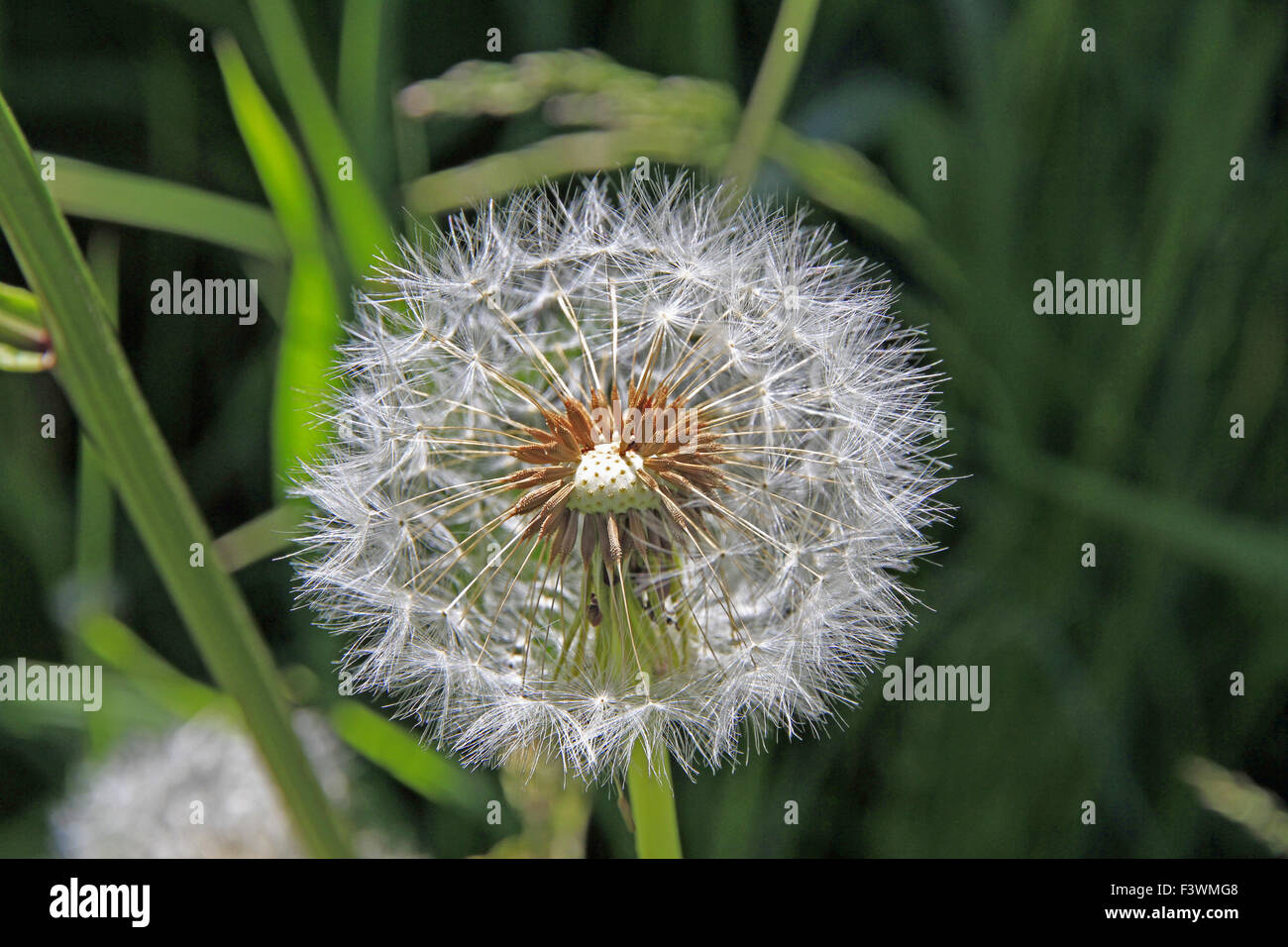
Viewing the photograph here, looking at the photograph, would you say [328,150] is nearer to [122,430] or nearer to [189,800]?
[122,430]

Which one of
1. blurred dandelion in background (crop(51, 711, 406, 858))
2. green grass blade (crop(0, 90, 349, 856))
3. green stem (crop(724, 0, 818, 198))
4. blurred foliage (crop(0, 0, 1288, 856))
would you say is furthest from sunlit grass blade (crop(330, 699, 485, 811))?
green stem (crop(724, 0, 818, 198))

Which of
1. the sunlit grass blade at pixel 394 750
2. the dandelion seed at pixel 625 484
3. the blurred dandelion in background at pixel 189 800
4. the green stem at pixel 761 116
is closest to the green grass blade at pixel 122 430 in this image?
the dandelion seed at pixel 625 484

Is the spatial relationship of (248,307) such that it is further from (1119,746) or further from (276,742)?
(1119,746)

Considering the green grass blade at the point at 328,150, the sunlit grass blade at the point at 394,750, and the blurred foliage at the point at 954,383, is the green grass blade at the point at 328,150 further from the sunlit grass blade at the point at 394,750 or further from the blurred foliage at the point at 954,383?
the sunlit grass blade at the point at 394,750

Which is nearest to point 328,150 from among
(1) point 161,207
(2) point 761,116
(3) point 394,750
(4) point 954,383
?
(1) point 161,207

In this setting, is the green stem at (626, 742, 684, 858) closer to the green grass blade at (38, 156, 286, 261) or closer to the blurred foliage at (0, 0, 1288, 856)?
the blurred foliage at (0, 0, 1288, 856)

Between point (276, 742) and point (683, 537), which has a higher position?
point (683, 537)

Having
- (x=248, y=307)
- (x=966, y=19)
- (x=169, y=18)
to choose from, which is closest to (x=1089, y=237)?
(x=966, y=19)
